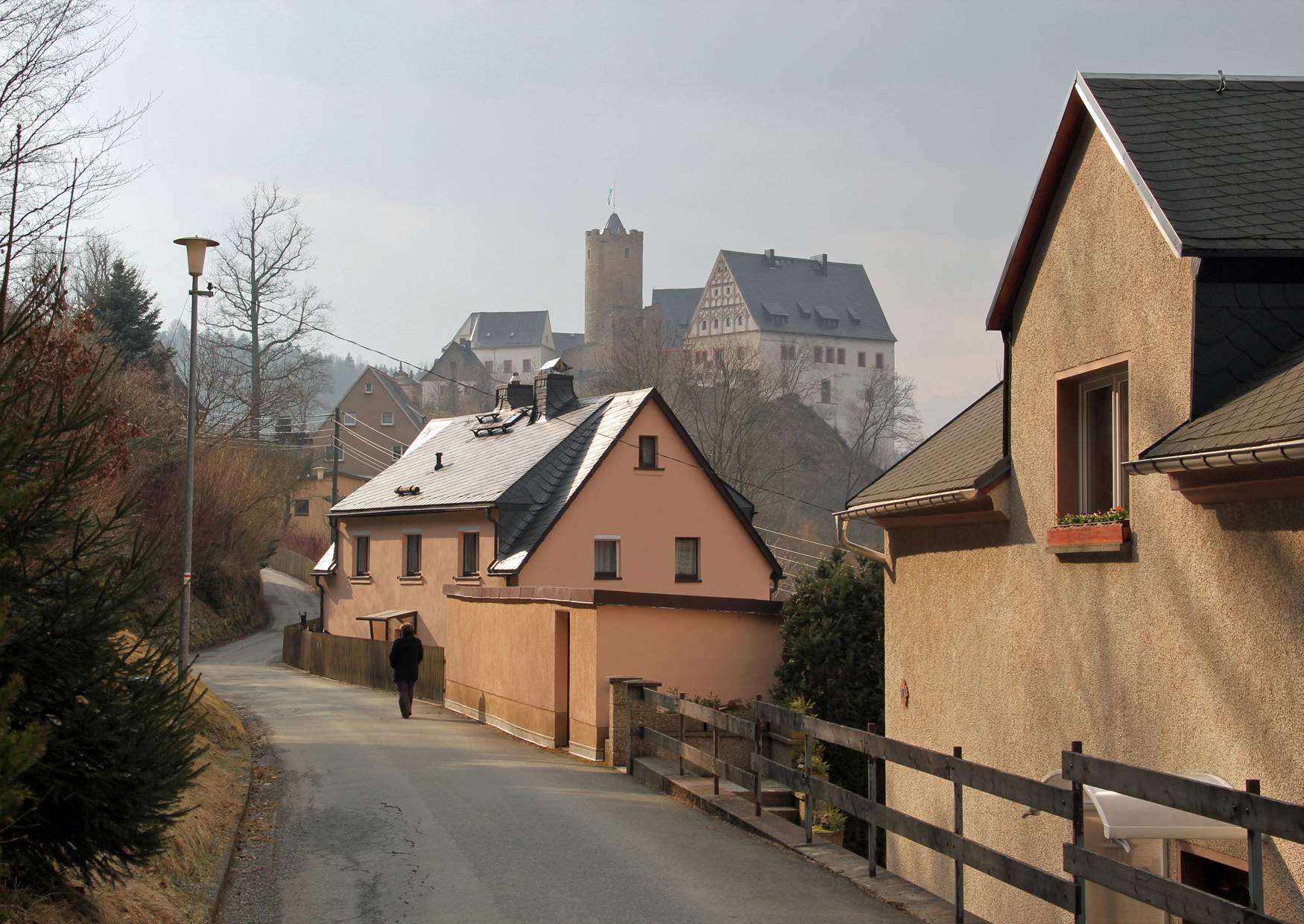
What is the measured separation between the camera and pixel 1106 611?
10.2 m

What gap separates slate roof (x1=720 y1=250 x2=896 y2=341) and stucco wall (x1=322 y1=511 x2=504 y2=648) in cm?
8964

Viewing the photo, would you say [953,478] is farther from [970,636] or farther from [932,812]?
[932,812]

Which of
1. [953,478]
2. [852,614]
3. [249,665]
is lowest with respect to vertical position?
[249,665]

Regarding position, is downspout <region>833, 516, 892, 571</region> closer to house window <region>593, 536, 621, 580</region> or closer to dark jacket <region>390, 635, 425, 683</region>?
dark jacket <region>390, 635, 425, 683</region>

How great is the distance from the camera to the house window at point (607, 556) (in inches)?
1243

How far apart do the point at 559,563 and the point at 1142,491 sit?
21919 millimetres

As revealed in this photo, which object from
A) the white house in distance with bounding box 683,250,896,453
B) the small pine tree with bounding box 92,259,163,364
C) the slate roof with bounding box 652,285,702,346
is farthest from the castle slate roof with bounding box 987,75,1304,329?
the slate roof with bounding box 652,285,702,346

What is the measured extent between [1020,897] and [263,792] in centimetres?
739

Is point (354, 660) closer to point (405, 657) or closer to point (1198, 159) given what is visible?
point (405, 657)

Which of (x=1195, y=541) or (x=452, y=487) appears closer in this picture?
(x=1195, y=541)

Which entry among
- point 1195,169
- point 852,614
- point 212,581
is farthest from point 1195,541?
point 212,581

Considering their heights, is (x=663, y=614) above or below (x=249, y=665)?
above

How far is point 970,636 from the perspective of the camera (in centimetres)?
1296

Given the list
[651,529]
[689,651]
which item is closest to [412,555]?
[651,529]
